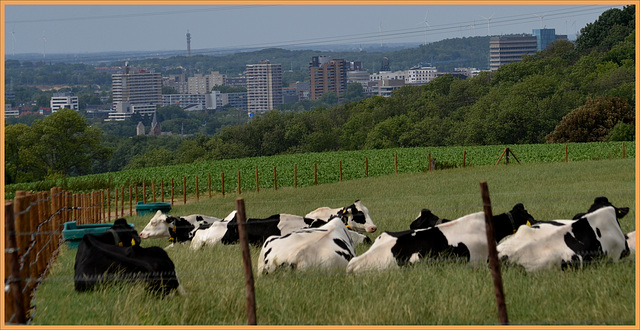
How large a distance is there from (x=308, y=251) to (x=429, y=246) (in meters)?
1.68

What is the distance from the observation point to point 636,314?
305 inches

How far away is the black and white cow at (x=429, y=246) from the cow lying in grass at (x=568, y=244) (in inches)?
17.4

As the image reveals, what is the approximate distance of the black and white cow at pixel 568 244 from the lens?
32.9 feet

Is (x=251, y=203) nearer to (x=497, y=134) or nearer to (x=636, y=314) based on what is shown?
(x=636, y=314)

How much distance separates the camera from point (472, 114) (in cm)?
11231

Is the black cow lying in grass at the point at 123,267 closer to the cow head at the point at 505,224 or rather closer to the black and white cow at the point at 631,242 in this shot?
the cow head at the point at 505,224

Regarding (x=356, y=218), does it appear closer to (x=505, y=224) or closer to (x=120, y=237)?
(x=505, y=224)

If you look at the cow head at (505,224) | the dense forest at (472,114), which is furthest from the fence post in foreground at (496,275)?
the dense forest at (472,114)

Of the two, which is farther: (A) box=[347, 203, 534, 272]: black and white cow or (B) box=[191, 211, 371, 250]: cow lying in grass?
(B) box=[191, 211, 371, 250]: cow lying in grass

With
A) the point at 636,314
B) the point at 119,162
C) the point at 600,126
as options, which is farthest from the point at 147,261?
the point at 119,162

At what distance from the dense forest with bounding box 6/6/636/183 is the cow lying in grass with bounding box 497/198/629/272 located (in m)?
64.3

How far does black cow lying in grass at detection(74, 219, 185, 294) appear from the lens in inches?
358

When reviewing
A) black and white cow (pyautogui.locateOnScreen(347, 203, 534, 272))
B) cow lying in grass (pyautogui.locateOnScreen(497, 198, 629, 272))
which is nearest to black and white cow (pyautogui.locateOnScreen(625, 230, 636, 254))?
cow lying in grass (pyautogui.locateOnScreen(497, 198, 629, 272))

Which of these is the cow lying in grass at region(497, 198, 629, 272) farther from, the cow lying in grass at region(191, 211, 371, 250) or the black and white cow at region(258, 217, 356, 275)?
the cow lying in grass at region(191, 211, 371, 250)
